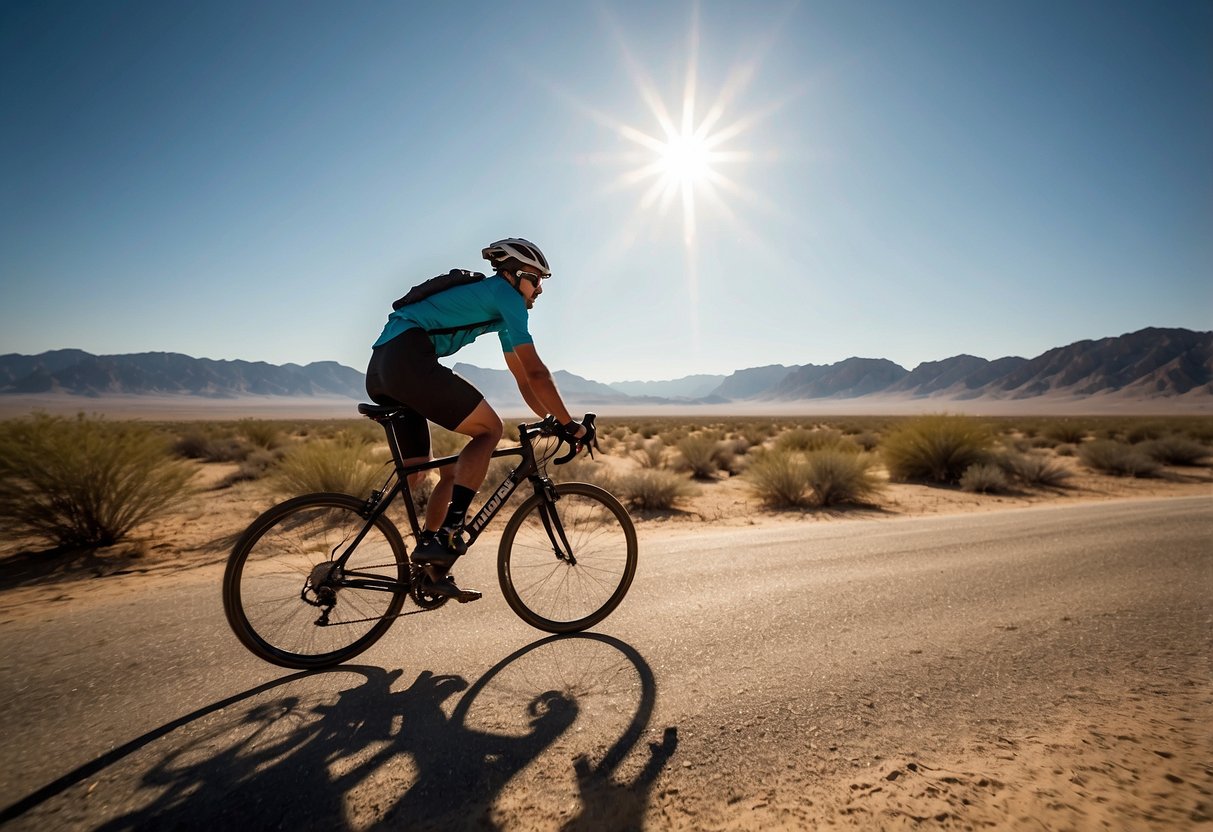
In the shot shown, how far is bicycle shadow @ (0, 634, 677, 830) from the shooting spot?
1523mm

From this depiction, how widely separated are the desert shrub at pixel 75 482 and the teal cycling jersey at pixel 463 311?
4.88 meters

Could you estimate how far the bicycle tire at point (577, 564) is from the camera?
10.0 ft

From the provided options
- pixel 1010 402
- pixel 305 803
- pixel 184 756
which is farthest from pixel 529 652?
pixel 1010 402

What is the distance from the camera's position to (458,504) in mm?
2936

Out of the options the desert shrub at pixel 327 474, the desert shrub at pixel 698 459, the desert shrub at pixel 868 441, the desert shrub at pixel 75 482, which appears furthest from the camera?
the desert shrub at pixel 868 441

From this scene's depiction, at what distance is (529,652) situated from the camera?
8.67 feet

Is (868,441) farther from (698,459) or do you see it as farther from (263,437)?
(263,437)

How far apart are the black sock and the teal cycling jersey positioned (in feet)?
2.88

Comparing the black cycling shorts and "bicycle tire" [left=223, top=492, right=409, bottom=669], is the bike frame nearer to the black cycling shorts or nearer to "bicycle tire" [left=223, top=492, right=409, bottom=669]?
"bicycle tire" [left=223, top=492, right=409, bottom=669]

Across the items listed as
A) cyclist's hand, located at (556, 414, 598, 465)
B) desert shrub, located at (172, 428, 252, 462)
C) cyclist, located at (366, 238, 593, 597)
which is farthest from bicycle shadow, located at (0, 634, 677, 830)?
desert shrub, located at (172, 428, 252, 462)

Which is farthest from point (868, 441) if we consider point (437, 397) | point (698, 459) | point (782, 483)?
point (437, 397)

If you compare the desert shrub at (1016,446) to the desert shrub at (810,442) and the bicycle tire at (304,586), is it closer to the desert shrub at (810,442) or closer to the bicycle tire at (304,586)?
the desert shrub at (810,442)

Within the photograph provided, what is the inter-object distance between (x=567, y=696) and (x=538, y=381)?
5.35ft

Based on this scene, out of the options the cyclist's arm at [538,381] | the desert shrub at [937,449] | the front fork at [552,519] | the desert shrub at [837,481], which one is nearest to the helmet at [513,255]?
the cyclist's arm at [538,381]
